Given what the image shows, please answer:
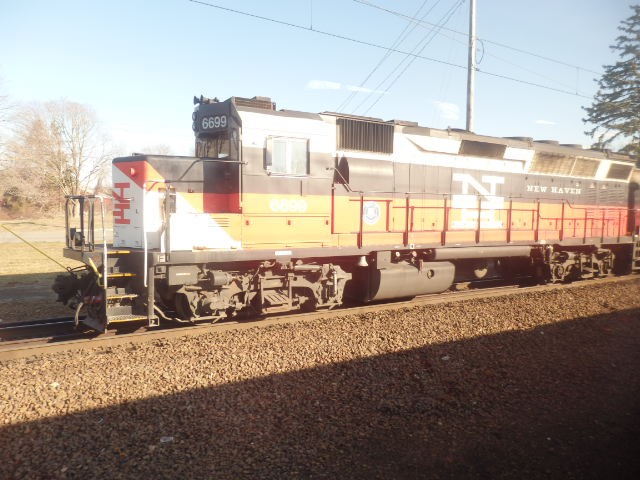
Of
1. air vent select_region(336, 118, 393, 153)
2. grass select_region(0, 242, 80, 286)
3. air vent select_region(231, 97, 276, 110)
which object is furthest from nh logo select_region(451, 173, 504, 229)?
grass select_region(0, 242, 80, 286)

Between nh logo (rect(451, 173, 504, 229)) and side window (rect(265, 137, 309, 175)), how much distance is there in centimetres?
405

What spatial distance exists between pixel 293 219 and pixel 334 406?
374 centimetres

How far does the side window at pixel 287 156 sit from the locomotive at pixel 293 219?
0.02 metres

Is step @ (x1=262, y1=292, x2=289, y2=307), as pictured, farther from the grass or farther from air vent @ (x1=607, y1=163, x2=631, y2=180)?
air vent @ (x1=607, y1=163, x2=631, y2=180)

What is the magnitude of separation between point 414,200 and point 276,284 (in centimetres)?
367

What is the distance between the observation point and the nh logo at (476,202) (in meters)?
10.1

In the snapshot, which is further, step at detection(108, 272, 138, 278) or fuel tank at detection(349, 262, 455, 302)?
fuel tank at detection(349, 262, 455, 302)

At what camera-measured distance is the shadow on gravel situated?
140 inches

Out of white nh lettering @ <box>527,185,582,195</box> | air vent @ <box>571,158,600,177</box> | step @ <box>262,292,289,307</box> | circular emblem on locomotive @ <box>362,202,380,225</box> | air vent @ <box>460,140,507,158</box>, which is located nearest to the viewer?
step @ <box>262,292,289,307</box>

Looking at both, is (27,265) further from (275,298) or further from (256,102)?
(256,102)

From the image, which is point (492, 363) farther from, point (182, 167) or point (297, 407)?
point (182, 167)

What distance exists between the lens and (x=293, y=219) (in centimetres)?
762

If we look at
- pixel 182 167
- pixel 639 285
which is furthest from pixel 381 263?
pixel 639 285

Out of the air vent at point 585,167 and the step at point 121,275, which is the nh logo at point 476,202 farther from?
the step at point 121,275
